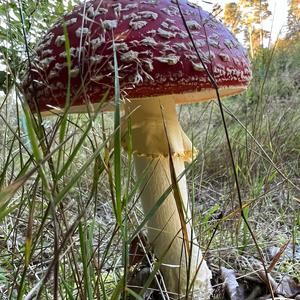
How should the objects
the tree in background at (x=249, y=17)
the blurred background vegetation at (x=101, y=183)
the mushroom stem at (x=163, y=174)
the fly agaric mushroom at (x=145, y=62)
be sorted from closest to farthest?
1. the blurred background vegetation at (x=101, y=183)
2. the fly agaric mushroom at (x=145, y=62)
3. the mushroom stem at (x=163, y=174)
4. the tree in background at (x=249, y=17)

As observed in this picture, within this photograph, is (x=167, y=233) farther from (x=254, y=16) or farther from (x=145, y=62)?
(x=254, y=16)

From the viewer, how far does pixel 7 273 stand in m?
1.64

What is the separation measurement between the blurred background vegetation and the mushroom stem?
11 centimetres

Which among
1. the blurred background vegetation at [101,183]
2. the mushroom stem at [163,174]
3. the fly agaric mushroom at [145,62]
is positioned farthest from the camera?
the mushroom stem at [163,174]

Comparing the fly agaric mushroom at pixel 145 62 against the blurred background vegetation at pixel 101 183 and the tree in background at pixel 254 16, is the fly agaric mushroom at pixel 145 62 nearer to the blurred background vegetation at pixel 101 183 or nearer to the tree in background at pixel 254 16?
the blurred background vegetation at pixel 101 183

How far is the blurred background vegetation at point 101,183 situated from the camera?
1.00 m

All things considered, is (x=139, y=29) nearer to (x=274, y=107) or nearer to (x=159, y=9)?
(x=159, y=9)

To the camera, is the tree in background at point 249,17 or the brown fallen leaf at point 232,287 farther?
the tree in background at point 249,17

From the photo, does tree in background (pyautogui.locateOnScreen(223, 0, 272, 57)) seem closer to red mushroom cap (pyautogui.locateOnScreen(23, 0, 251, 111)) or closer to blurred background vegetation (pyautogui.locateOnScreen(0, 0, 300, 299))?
blurred background vegetation (pyautogui.locateOnScreen(0, 0, 300, 299))

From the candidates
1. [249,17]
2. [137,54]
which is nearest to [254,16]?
[249,17]

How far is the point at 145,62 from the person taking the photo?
1275 mm

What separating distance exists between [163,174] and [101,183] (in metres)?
1.25

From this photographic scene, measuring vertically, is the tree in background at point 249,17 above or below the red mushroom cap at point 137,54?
above

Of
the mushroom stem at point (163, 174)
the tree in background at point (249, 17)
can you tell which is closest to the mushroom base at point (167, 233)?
the mushroom stem at point (163, 174)
